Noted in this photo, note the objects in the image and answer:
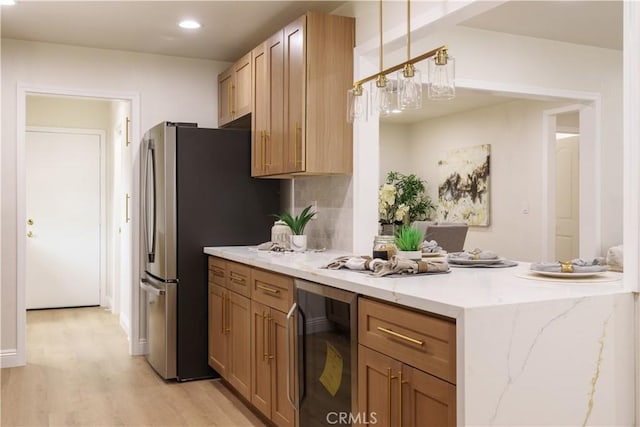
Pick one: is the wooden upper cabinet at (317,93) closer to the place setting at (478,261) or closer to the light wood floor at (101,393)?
the place setting at (478,261)

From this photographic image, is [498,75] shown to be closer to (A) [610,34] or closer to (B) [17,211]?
(A) [610,34]

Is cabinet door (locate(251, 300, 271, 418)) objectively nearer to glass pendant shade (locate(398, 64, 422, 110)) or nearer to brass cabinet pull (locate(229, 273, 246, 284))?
brass cabinet pull (locate(229, 273, 246, 284))

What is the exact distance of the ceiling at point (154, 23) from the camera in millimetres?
3662

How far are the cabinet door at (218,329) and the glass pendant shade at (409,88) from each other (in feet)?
5.49

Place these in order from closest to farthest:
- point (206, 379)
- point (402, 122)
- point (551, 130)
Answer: point (206, 379) < point (551, 130) < point (402, 122)

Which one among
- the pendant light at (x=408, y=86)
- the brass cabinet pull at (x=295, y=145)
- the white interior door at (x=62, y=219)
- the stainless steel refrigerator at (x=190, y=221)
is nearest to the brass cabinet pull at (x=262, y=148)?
the stainless steel refrigerator at (x=190, y=221)

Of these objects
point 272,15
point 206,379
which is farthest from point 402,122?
point 206,379

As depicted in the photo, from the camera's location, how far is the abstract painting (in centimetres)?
724

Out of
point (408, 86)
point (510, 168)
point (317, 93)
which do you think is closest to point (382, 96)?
point (408, 86)

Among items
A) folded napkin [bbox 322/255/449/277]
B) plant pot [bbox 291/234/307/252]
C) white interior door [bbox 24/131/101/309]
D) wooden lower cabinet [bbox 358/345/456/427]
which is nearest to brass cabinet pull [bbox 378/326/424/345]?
wooden lower cabinet [bbox 358/345/456/427]

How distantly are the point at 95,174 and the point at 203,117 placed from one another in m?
2.51

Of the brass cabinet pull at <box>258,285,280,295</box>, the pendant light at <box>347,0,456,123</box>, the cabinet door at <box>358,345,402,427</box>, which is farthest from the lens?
the brass cabinet pull at <box>258,285,280,295</box>

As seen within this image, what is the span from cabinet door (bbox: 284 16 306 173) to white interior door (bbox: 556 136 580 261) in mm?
4154

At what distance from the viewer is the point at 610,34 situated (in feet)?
14.8
